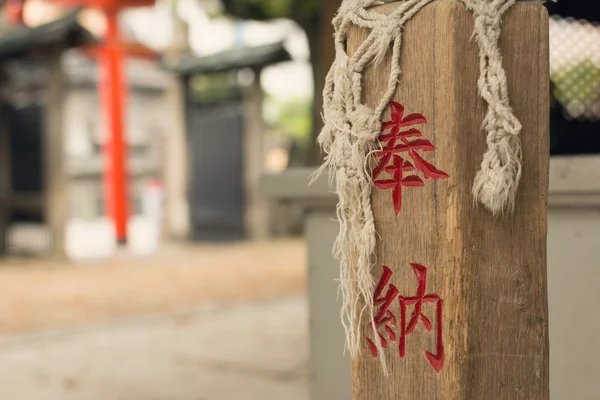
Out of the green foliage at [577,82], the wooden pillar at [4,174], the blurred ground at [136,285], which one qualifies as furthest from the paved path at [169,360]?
the wooden pillar at [4,174]

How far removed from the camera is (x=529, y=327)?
125 centimetres

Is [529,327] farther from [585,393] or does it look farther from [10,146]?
[10,146]

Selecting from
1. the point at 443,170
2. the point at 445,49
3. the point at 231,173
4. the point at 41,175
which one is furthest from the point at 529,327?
the point at 231,173

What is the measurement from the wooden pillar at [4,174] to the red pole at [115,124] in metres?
1.49

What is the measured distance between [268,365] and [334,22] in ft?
9.02

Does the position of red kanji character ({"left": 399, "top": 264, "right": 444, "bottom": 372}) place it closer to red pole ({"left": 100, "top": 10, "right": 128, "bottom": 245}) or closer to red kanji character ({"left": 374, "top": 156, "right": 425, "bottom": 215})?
red kanji character ({"left": 374, "top": 156, "right": 425, "bottom": 215})

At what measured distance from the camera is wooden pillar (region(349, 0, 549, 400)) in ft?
3.95

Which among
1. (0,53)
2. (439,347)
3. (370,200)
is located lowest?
(439,347)

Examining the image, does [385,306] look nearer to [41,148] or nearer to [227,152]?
[41,148]

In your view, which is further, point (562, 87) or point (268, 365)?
point (268, 365)

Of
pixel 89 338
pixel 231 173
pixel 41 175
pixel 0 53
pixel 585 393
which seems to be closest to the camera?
pixel 585 393

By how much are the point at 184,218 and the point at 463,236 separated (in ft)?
A: 35.9

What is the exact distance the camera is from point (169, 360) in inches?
154

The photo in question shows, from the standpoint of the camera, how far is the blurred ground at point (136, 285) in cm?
555
